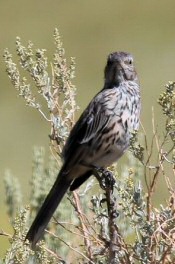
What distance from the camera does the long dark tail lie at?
6.21 m

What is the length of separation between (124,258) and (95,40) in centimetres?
1554

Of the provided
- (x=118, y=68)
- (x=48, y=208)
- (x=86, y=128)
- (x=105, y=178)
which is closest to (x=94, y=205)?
(x=105, y=178)

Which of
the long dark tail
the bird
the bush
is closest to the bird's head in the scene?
the bird

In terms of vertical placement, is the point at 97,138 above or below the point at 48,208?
above

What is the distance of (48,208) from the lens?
6.49 meters

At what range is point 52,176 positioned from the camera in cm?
732

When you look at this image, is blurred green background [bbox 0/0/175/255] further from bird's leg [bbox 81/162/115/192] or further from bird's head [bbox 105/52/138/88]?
bird's leg [bbox 81/162/115/192]

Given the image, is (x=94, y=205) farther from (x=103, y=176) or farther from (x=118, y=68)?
(x=118, y=68)

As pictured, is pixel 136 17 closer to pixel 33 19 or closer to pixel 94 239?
pixel 33 19

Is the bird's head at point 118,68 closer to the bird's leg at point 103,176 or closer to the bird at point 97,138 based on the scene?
the bird at point 97,138

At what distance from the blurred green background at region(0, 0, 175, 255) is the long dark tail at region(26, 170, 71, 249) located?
7.08 metres

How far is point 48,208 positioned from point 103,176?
334 millimetres

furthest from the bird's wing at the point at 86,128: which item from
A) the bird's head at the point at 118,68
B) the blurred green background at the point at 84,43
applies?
the blurred green background at the point at 84,43

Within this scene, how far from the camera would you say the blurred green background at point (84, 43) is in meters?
16.5
